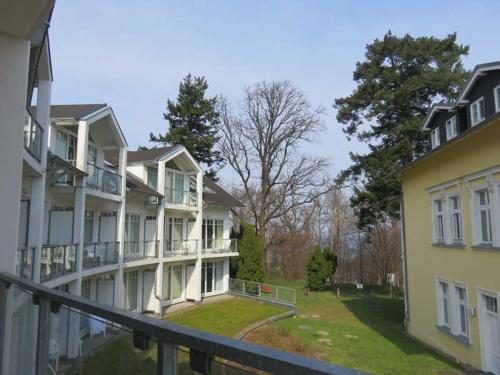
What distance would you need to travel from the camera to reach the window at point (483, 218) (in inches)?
485

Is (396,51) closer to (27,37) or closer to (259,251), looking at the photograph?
(259,251)

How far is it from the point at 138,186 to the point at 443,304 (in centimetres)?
1441

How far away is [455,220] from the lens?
14617 millimetres

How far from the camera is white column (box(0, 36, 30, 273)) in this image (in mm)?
3916

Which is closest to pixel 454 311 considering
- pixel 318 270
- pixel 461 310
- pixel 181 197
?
pixel 461 310

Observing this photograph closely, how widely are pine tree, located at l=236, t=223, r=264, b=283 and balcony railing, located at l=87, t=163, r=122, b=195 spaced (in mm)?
12983

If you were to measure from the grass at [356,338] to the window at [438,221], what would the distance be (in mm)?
4214

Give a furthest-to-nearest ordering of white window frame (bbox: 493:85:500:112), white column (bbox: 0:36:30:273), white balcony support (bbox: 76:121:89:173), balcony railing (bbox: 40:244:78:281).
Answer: white balcony support (bbox: 76:121:89:173) → white window frame (bbox: 493:85:500:112) → balcony railing (bbox: 40:244:78:281) → white column (bbox: 0:36:30:273)

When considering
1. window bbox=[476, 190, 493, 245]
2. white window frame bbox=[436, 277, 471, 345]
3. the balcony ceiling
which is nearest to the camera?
the balcony ceiling

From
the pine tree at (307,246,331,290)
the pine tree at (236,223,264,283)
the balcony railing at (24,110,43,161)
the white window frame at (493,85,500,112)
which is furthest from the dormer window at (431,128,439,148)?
the pine tree at (307,246,331,290)

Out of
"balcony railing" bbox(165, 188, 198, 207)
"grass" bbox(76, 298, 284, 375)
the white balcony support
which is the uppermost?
the white balcony support

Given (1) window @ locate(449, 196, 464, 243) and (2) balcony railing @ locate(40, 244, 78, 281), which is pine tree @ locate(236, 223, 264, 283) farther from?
(1) window @ locate(449, 196, 464, 243)

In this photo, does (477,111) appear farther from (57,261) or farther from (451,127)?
(57,261)

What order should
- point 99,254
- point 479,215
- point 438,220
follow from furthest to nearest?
point 99,254
point 438,220
point 479,215
